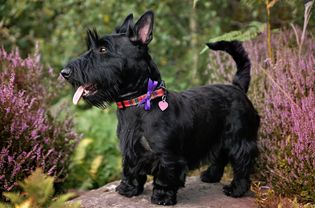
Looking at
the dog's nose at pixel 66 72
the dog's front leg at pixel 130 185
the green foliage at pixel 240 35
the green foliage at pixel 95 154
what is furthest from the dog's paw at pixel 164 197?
the green foliage at pixel 240 35

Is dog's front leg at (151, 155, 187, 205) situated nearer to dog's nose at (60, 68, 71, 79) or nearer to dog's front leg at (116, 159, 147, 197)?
dog's front leg at (116, 159, 147, 197)

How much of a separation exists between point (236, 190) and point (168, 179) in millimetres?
762

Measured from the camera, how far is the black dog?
11.7 ft

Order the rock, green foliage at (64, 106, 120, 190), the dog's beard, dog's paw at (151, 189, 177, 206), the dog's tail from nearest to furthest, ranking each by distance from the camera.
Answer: the dog's beard → dog's paw at (151, 189, 177, 206) → the rock → the dog's tail → green foliage at (64, 106, 120, 190)

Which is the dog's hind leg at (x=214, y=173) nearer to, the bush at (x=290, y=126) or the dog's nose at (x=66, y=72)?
the bush at (x=290, y=126)

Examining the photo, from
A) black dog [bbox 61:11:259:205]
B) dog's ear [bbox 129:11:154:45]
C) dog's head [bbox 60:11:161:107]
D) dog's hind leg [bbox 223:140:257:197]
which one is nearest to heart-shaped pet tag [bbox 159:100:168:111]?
black dog [bbox 61:11:259:205]

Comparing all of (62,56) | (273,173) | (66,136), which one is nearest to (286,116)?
(273,173)

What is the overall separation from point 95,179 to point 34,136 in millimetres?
1694

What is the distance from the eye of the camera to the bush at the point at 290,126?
3.87 meters

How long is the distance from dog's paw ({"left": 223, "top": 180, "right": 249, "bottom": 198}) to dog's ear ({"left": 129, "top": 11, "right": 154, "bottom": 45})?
1.42 meters

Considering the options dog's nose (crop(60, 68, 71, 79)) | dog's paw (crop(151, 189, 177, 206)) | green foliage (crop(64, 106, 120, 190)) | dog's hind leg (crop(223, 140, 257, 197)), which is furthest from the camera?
green foliage (crop(64, 106, 120, 190))

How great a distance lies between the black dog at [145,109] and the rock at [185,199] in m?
0.09

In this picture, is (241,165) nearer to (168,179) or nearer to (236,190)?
(236,190)

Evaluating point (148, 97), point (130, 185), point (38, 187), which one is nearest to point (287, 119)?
point (148, 97)
